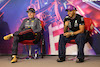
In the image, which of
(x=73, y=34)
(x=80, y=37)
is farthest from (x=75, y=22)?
(x=80, y=37)

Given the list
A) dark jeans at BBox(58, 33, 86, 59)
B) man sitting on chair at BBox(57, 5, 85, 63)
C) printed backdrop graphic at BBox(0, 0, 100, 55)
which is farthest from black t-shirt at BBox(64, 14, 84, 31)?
printed backdrop graphic at BBox(0, 0, 100, 55)

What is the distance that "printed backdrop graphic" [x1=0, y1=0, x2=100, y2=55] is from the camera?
354 centimetres

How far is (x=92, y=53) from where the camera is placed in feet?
11.5

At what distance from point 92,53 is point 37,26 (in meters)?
1.57

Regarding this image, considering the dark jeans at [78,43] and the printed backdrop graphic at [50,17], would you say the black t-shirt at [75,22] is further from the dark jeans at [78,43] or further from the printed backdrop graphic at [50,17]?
the printed backdrop graphic at [50,17]

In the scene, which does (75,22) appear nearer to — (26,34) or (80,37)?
(80,37)

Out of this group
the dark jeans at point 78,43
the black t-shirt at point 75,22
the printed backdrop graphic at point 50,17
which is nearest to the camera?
the dark jeans at point 78,43

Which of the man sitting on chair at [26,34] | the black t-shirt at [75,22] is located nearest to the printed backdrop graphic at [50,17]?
the man sitting on chair at [26,34]

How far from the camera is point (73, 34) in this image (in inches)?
110

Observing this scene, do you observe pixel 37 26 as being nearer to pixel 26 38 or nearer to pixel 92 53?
pixel 26 38

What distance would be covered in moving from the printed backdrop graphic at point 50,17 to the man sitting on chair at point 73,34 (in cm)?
68

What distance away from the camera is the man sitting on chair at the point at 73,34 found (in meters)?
2.64

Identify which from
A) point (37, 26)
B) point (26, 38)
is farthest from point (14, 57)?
point (37, 26)

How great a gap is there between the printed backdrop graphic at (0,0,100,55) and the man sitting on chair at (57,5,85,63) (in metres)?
0.68
